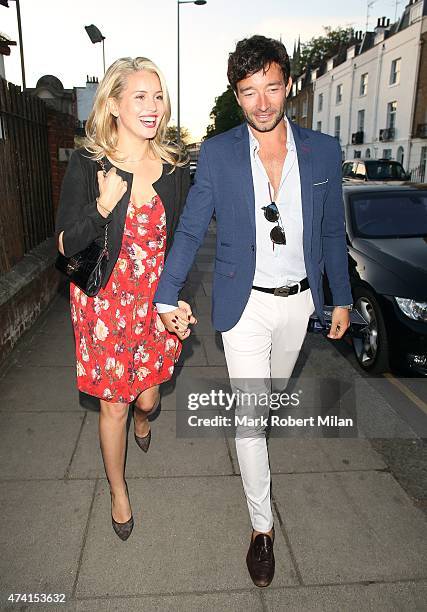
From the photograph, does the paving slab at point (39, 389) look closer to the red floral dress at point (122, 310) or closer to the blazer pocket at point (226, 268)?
the red floral dress at point (122, 310)

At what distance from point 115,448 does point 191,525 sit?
609 mm

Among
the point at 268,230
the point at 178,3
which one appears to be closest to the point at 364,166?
the point at 268,230

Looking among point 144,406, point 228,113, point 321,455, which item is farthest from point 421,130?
point 228,113

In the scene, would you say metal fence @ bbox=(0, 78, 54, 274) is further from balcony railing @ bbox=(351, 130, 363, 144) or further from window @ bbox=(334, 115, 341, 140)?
window @ bbox=(334, 115, 341, 140)

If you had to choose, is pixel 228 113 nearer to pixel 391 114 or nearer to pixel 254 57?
pixel 391 114

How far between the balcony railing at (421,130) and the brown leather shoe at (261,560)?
3037cm

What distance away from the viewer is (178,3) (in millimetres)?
28438

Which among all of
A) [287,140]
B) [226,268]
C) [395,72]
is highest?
[395,72]

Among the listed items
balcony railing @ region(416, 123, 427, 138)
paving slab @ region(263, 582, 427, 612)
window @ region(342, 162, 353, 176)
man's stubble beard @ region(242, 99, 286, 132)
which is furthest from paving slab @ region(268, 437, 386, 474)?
balcony railing @ region(416, 123, 427, 138)

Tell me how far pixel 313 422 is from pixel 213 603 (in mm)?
1839

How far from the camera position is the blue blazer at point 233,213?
2236 millimetres

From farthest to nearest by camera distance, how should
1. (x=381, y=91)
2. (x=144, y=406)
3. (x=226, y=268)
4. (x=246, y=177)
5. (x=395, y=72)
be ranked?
1. (x=381, y=91)
2. (x=395, y=72)
3. (x=144, y=406)
4. (x=226, y=268)
5. (x=246, y=177)

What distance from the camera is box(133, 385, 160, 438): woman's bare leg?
2.93 metres

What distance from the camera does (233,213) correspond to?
2.25m
